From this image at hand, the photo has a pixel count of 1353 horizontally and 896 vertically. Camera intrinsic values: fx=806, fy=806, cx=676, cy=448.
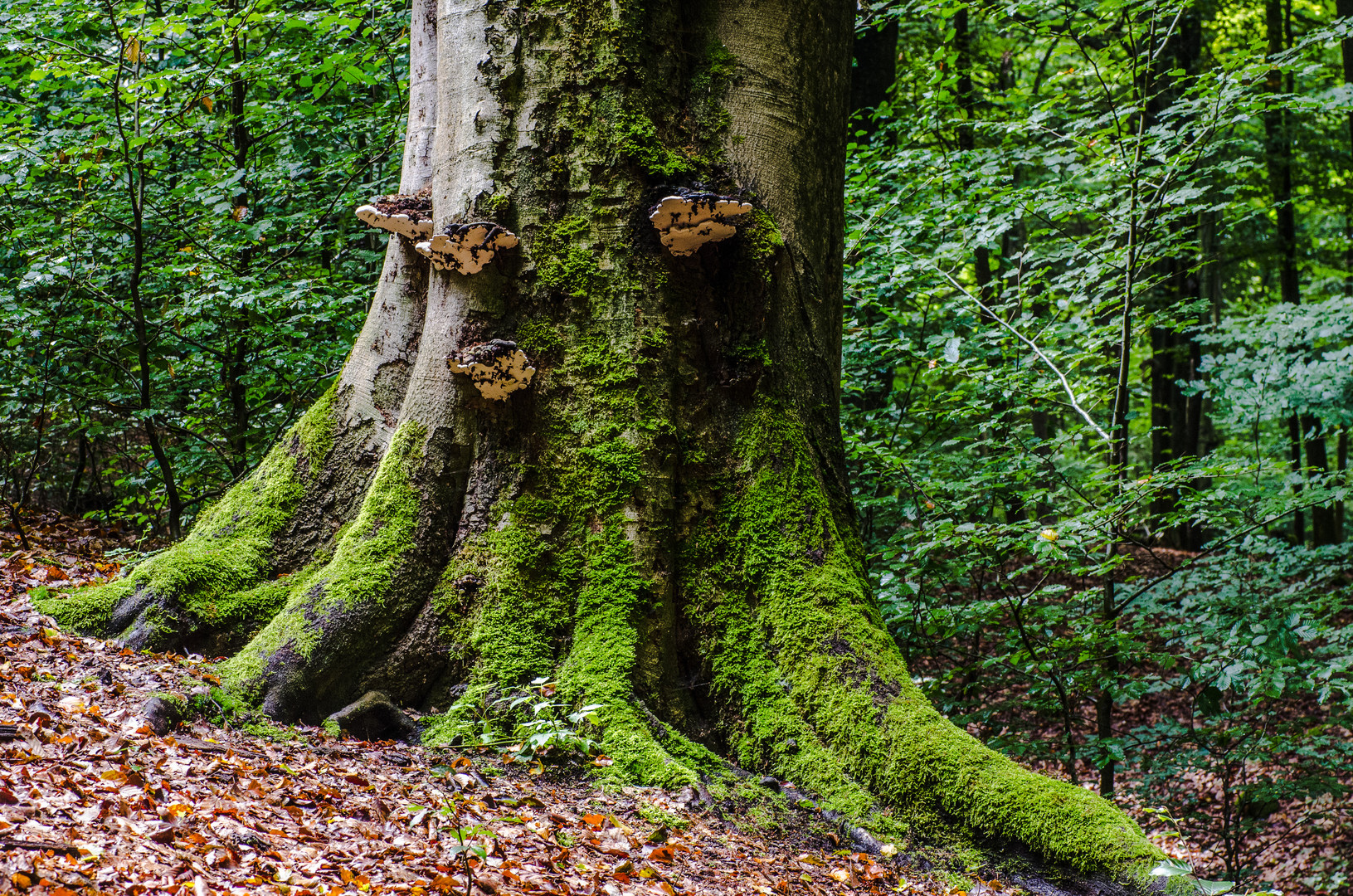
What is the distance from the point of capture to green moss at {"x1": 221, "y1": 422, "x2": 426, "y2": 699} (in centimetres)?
300

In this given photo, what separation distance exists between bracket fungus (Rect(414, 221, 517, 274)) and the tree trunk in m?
0.08

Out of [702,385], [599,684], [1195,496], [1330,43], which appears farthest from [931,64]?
[599,684]

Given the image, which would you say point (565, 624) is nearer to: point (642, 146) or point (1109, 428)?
point (642, 146)

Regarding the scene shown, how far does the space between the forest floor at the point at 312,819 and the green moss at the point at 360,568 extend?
0.61ft

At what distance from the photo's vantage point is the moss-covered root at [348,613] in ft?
9.72

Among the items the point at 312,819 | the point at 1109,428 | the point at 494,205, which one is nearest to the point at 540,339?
the point at 494,205

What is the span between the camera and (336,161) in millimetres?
6512

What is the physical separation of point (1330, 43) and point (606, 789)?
15.9 feet

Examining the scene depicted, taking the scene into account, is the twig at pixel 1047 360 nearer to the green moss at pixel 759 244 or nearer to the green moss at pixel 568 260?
the green moss at pixel 759 244

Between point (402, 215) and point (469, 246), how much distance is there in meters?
0.65

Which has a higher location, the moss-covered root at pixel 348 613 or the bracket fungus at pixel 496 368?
the bracket fungus at pixel 496 368

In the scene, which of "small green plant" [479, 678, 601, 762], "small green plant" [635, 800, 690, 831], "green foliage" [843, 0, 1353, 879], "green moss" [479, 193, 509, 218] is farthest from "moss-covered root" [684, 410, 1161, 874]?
"green moss" [479, 193, 509, 218]

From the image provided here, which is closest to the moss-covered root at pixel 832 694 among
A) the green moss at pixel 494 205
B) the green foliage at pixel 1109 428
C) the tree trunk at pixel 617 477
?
the tree trunk at pixel 617 477

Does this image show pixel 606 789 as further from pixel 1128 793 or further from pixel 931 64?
pixel 1128 793
